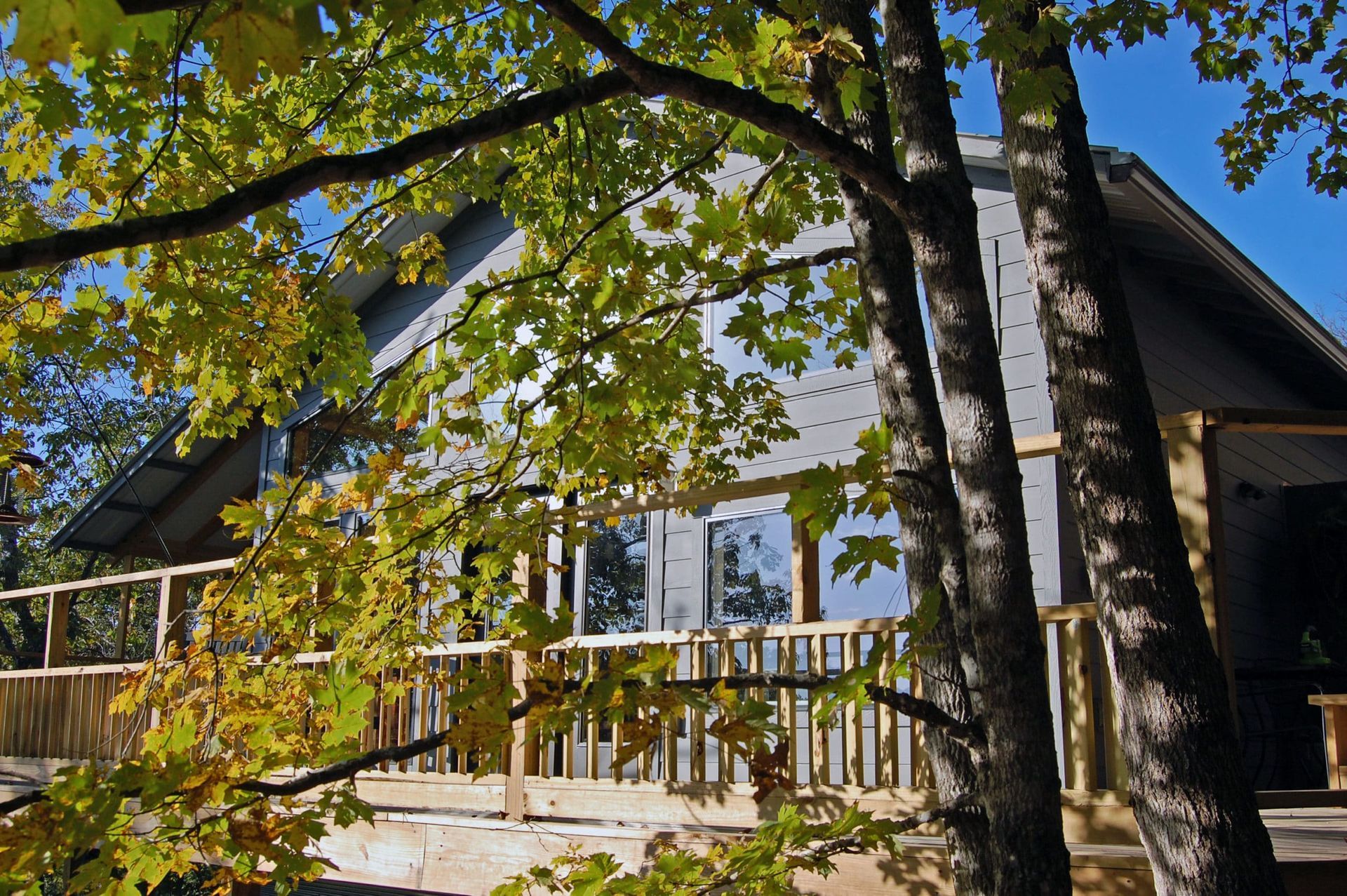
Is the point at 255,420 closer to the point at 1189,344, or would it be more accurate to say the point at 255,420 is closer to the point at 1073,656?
the point at 1189,344

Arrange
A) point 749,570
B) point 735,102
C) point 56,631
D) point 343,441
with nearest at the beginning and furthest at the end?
point 735,102 → point 749,570 → point 56,631 → point 343,441

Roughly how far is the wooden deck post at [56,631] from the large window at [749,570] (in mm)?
5509

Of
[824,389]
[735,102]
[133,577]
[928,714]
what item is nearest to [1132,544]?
[928,714]

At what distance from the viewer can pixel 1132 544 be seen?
2.71 meters

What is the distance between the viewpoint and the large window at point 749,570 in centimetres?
809

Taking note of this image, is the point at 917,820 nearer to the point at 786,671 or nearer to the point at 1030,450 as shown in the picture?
the point at 1030,450

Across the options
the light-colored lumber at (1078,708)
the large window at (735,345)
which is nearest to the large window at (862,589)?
the large window at (735,345)

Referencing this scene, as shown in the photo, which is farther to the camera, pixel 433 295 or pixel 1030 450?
pixel 433 295

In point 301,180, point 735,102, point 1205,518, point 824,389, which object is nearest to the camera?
point 301,180

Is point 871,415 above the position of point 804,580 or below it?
above

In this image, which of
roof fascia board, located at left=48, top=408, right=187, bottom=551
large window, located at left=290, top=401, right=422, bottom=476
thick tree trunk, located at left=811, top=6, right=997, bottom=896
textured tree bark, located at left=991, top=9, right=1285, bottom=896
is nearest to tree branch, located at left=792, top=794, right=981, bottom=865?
thick tree trunk, located at left=811, top=6, right=997, bottom=896

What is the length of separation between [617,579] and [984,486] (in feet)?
21.1

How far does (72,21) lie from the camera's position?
45.1 inches

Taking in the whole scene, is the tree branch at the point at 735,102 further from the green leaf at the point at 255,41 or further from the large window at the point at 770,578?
→ the large window at the point at 770,578
